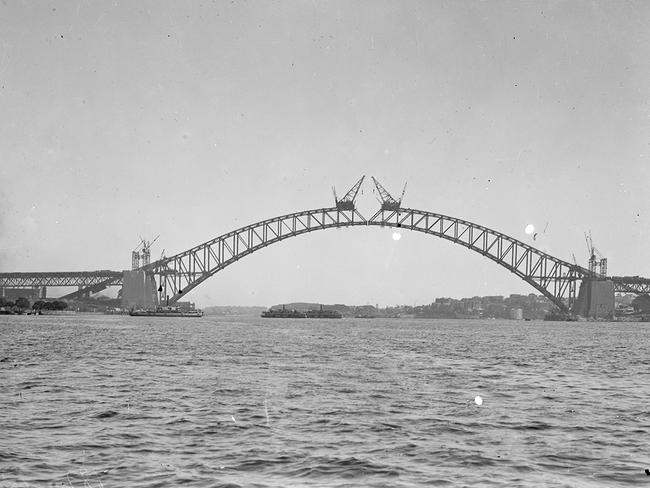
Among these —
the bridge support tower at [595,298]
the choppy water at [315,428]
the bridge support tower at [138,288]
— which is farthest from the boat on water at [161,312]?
the choppy water at [315,428]

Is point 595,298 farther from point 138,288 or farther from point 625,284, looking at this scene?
point 138,288

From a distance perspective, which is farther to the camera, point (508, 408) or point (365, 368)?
point (365, 368)

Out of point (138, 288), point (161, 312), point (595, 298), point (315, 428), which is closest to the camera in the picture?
point (315, 428)

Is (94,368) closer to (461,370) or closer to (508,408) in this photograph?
(461,370)

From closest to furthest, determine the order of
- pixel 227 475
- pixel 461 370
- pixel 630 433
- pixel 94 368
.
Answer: pixel 227 475 < pixel 630 433 < pixel 94 368 < pixel 461 370

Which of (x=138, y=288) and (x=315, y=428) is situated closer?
(x=315, y=428)

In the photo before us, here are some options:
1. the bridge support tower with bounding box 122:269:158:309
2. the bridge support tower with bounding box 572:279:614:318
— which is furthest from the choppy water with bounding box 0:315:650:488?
the bridge support tower with bounding box 572:279:614:318

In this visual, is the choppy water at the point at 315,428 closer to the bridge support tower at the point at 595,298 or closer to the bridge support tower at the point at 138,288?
the bridge support tower at the point at 138,288

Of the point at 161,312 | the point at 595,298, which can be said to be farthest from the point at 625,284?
the point at 161,312

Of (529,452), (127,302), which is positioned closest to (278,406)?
(529,452)

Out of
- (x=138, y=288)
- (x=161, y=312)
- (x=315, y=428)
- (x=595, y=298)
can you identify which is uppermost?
(x=138, y=288)

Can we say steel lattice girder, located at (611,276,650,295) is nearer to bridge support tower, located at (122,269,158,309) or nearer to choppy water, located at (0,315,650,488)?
bridge support tower, located at (122,269,158,309)
